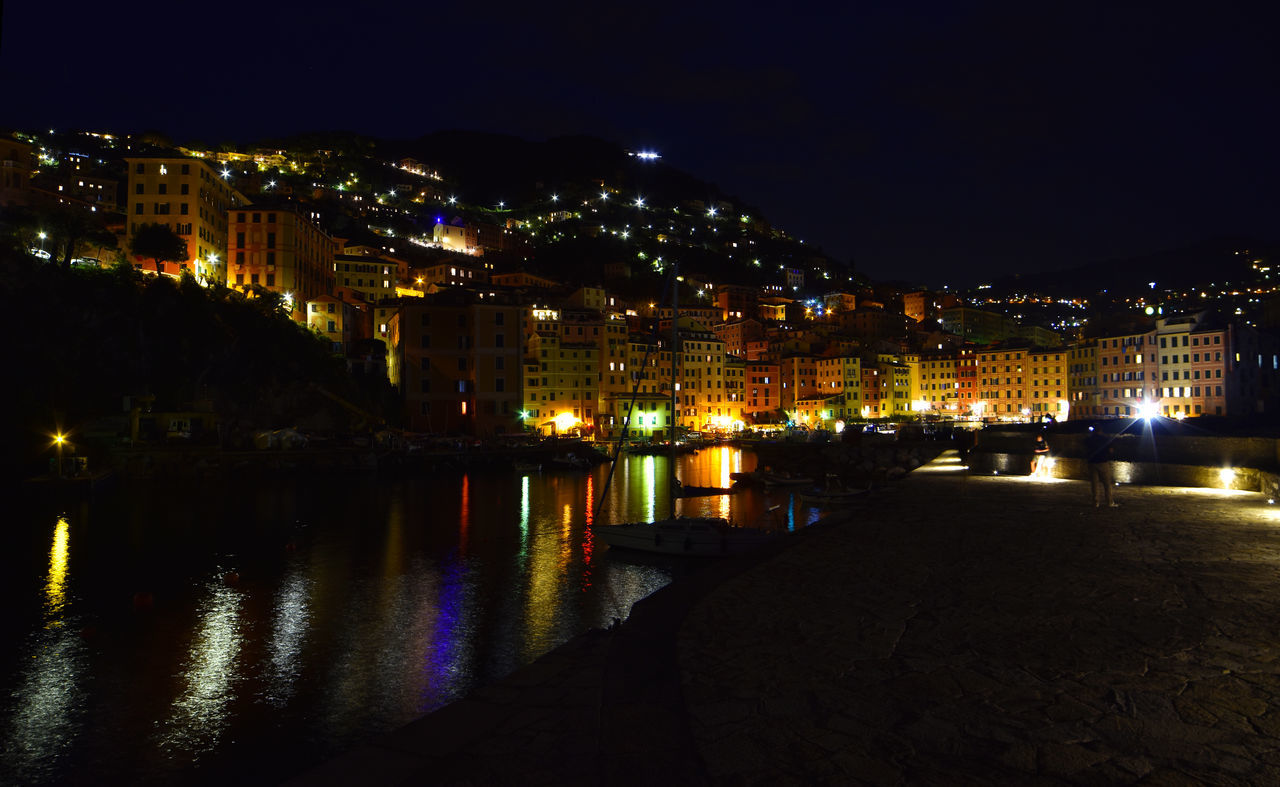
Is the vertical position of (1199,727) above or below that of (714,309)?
below

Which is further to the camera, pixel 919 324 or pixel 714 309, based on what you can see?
pixel 919 324

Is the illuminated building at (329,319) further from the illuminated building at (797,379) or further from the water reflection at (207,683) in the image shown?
the illuminated building at (797,379)

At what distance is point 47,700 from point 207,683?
251 centimetres

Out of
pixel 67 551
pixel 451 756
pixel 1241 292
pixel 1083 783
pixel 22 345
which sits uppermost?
pixel 1241 292

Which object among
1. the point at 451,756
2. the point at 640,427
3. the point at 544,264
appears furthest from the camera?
the point at 544,264

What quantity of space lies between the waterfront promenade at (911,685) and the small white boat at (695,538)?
1256cm

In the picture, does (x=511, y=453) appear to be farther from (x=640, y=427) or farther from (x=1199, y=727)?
(x=1199, y=727)

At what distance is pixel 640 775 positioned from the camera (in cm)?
433

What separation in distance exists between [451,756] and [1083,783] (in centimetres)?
400

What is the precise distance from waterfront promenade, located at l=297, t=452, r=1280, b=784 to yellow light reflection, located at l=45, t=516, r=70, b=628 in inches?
683

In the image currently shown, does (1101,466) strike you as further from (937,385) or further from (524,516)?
(937,385)

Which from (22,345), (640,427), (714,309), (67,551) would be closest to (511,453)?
(640,427)

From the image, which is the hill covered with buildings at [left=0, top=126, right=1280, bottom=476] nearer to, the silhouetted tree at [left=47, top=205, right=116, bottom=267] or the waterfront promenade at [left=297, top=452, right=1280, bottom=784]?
the silhouetted tree at [left=47, top=205, right=116, bottom=267]

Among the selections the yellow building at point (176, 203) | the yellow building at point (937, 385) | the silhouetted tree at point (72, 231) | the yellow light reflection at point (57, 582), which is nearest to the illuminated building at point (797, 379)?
the yellow building at point (937, 385)
